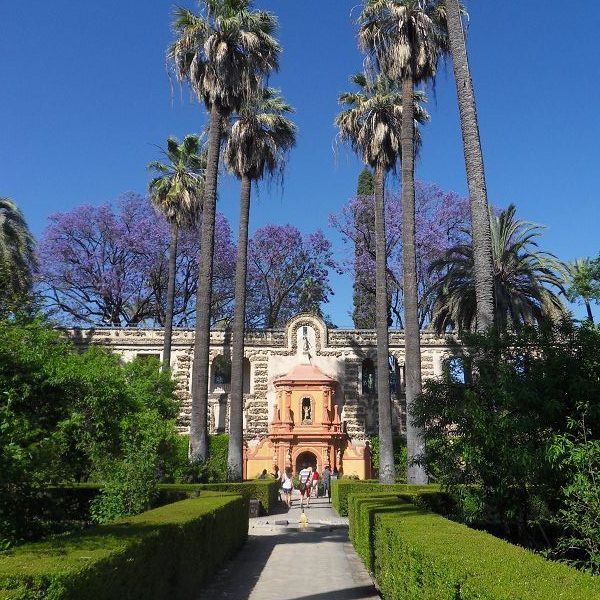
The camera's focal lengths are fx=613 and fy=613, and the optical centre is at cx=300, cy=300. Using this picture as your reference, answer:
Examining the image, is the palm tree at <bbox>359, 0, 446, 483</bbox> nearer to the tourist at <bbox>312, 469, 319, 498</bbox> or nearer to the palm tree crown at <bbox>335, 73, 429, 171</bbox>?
the palm tree crown at <bbox>335, 73, 429, 171</bbox>

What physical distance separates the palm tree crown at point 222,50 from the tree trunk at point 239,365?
4690mm

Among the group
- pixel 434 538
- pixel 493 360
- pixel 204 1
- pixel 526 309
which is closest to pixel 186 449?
pixel 526 309

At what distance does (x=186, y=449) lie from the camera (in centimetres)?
3112

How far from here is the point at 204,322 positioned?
21344 millimetres

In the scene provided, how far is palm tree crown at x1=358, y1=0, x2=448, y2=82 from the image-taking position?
1992 centimetres

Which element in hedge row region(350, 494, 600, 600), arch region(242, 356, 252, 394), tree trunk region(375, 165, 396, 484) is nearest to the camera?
hedge row region(350, 494, 600, 600)

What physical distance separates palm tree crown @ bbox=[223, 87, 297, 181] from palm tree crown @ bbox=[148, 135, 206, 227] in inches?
157

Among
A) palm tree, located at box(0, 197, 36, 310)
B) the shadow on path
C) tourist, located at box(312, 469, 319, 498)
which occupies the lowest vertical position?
the shadow on path

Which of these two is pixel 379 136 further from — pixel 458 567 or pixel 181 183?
pixel 458 567

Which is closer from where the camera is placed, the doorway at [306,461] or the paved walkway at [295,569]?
the paved walkway at [295,569]

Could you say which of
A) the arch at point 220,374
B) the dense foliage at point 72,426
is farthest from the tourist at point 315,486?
the dense foliage at point 72,426

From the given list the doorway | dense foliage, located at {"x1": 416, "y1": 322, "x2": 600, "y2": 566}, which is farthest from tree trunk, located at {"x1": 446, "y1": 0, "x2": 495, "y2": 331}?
the doorway

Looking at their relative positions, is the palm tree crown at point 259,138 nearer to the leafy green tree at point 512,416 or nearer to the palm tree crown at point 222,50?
the palm tree crown at point 222,50

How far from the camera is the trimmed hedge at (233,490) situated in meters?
17.6
